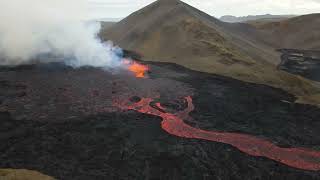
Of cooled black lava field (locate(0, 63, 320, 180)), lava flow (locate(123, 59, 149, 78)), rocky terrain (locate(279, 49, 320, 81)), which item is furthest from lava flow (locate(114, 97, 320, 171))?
rocky terrain (locate(279, 49, 320, 81))

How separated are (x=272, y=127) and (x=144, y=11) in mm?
72030

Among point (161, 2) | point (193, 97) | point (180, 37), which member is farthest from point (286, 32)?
point (193, 97)

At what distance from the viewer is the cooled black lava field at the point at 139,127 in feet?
63.7

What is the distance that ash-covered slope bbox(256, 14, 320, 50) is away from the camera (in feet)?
287

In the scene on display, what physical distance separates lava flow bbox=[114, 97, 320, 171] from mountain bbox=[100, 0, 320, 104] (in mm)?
13877

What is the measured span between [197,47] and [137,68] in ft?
52.7

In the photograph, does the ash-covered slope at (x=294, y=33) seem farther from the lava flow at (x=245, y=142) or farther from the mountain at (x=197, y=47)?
the lava flow at (x=245, y=142)

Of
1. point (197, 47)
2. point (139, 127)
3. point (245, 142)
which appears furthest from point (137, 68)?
point (245, 142)

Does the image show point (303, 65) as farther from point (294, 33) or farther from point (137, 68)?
point (294, 33)

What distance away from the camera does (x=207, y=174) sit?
1912 cm

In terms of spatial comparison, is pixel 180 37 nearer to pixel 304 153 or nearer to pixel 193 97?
pixel 193 97

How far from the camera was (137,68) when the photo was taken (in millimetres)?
47938

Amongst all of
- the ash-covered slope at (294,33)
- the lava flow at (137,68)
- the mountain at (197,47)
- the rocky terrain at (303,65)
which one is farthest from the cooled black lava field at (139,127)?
the ash-covered slope at (294,33)

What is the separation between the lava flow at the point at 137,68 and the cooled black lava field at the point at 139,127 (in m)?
3.53
